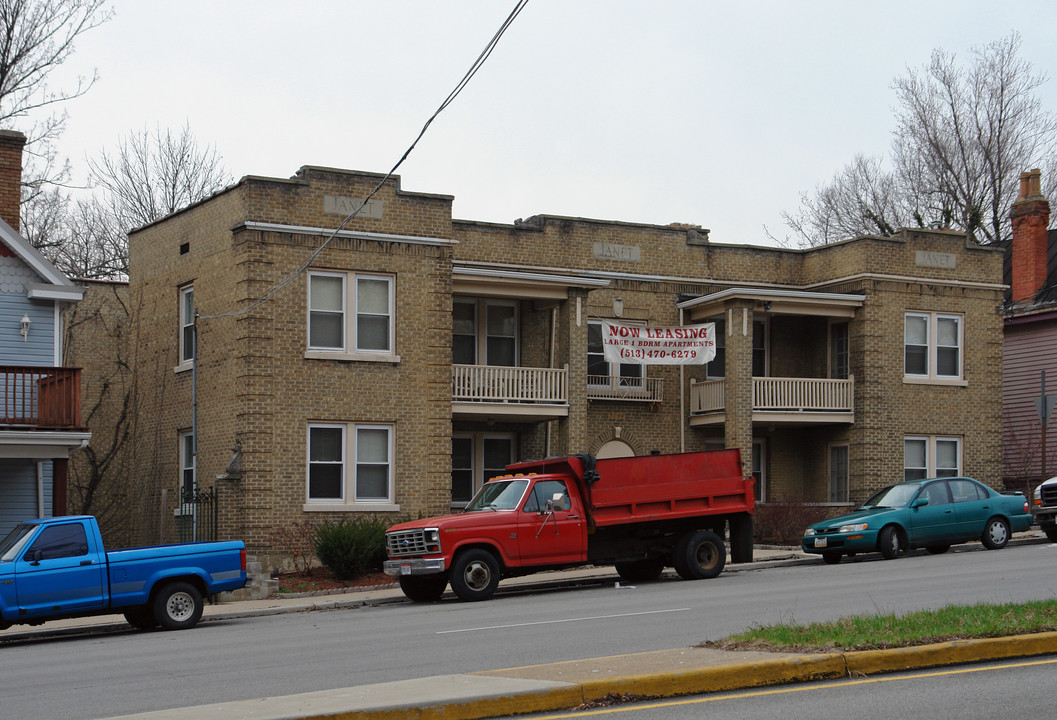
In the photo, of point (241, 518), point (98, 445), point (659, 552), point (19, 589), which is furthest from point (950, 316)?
point (19, 589)

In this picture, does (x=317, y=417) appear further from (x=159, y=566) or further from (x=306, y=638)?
(x=306, y=638)

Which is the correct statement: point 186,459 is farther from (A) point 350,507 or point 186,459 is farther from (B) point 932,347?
(B) point 932,347

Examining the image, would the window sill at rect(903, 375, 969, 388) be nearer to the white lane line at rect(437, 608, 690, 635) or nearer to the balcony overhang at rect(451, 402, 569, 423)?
the balcony overhang at rect(451, 402, 569, 423)

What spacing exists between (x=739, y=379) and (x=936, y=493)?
23.9ft

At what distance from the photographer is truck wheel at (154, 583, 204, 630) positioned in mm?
17344

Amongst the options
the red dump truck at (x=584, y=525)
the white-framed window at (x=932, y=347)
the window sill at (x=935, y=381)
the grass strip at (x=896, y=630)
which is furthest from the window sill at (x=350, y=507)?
the grass strip at (x=896, y=630)

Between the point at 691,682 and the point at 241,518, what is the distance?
16.4m

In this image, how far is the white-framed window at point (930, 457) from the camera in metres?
32.0

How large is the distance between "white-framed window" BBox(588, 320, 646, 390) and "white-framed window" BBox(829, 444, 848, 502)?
5.46m

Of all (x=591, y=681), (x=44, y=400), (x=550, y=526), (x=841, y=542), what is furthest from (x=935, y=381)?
(x=591, y=681)

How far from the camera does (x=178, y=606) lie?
17.5 m

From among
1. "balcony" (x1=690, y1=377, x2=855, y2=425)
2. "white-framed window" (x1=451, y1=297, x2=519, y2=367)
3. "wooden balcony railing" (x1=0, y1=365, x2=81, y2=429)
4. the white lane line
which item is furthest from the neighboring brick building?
"wooden balcony railing" (x1=0, y1=365, x2=81, y2=429)

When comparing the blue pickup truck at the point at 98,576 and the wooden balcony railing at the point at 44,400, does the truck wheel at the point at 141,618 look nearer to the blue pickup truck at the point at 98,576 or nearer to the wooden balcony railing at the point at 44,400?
the blue pickup truck at the point at 98,576

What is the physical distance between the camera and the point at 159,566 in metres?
17.3
